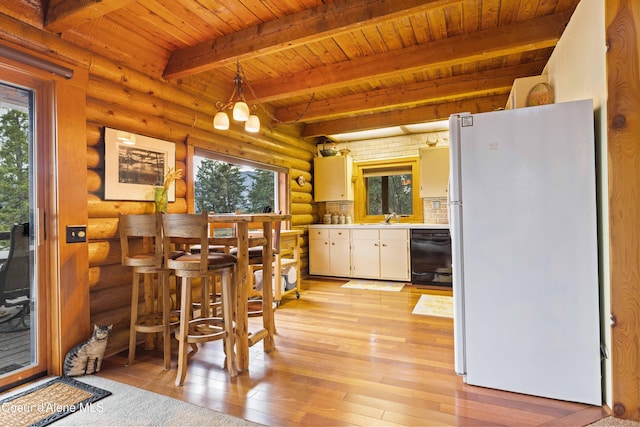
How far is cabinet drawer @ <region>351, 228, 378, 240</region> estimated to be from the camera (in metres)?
5.28

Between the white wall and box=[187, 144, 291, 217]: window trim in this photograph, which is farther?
box=[187, 144, 291, 217]: window trim

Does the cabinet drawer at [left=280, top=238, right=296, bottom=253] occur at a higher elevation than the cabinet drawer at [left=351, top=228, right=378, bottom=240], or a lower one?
lower

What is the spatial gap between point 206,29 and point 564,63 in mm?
2863

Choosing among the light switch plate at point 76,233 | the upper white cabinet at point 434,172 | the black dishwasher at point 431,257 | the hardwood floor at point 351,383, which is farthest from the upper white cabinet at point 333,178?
the light switch plate at point 76,233

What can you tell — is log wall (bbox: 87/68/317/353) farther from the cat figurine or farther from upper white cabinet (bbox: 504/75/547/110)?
upper white cabinet (bbox: 504/75/547/110)

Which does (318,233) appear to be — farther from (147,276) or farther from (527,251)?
(527,251)

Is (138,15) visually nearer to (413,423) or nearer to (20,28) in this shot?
(20,28)

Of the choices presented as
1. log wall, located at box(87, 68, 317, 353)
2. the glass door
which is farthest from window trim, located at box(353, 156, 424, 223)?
the glass door

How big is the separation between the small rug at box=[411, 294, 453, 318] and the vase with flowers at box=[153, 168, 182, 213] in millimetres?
2760

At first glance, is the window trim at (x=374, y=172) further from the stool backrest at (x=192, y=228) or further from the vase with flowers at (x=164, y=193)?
the stool backrest at (x=192, y=228)

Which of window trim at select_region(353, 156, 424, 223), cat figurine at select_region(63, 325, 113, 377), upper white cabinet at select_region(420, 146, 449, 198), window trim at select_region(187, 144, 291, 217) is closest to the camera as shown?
cat figurine at select_region(63, 325, 113, 377)

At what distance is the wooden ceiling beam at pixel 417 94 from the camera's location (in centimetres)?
375

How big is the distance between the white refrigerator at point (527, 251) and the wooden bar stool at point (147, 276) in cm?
202

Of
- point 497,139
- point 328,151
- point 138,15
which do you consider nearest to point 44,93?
point 138,15
